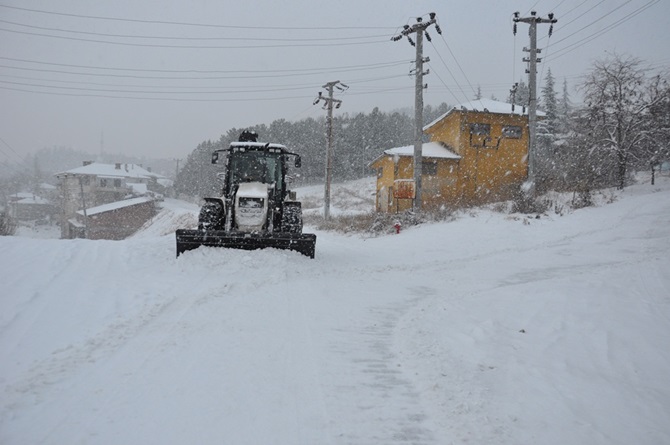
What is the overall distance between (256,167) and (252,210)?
66.6 inches

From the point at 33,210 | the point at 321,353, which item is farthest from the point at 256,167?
the point at 33,210

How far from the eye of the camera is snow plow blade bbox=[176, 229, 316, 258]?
26.9 ft

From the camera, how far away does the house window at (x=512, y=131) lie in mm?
25000

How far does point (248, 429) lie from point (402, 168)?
73.2ft

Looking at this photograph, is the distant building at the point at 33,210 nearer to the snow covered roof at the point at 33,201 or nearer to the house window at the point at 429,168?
the snow covered roof at the point at 33,201

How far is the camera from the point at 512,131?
991 inches

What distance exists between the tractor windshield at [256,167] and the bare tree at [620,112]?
17632 millimetres

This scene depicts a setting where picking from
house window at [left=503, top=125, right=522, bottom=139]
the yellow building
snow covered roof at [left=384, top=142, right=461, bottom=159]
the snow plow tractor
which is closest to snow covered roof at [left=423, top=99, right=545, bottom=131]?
the yellow building

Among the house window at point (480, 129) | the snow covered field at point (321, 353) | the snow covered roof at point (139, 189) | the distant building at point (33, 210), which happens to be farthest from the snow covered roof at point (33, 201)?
the snow covered field at point (321, 353)

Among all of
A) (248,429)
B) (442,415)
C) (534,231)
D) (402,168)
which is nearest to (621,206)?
(534,231)

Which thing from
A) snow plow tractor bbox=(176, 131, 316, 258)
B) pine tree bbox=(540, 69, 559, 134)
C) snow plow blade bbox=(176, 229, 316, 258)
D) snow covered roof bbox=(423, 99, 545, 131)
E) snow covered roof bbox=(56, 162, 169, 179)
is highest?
pine tree bbox=(540, 69, 559, 134)

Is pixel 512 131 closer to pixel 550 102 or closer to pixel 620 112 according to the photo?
pixel 620 112

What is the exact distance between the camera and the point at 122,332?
411 cm

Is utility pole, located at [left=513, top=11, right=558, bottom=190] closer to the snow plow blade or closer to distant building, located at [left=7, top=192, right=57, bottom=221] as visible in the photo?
the snow plow blade
